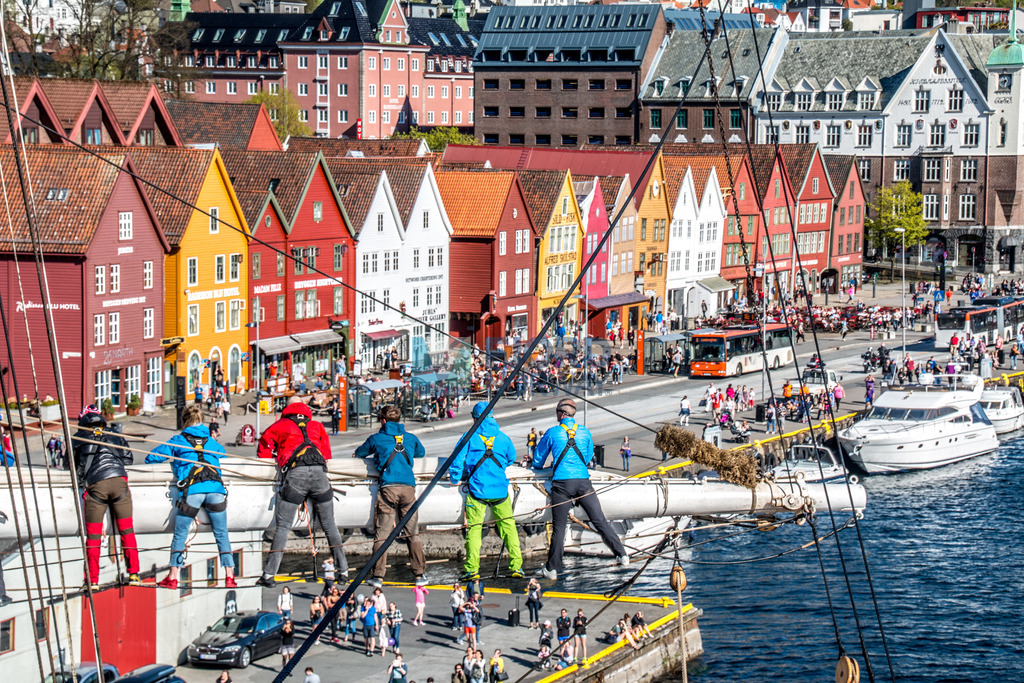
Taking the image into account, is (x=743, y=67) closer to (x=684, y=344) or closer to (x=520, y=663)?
(x=684, y=344)

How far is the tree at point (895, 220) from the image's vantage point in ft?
378

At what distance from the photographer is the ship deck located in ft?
136

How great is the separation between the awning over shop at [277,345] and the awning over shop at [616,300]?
20.8 meters

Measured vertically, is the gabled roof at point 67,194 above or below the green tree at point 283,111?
below

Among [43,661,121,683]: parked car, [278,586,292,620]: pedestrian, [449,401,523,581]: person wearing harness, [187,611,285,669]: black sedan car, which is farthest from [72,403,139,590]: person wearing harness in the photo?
[278,586,292,620]: pedestrian

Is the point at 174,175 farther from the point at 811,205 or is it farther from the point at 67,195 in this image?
the point at 811,205

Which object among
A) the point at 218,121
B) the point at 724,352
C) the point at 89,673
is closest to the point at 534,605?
the point at 89,673

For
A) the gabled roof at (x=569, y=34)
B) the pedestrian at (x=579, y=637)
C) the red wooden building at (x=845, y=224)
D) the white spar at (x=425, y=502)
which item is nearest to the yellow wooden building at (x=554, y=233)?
the red wooden building at (x=845, y=224)

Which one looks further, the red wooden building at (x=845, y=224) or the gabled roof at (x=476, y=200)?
the red wooden building at (x=845, y=224)

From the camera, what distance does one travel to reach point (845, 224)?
368ft

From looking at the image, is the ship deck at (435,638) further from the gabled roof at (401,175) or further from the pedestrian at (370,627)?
the gabled roof at (401,175)

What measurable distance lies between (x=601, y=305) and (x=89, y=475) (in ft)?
228

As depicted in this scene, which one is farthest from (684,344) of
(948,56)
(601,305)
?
(948,56)

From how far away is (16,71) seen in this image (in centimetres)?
Answer: 9125
